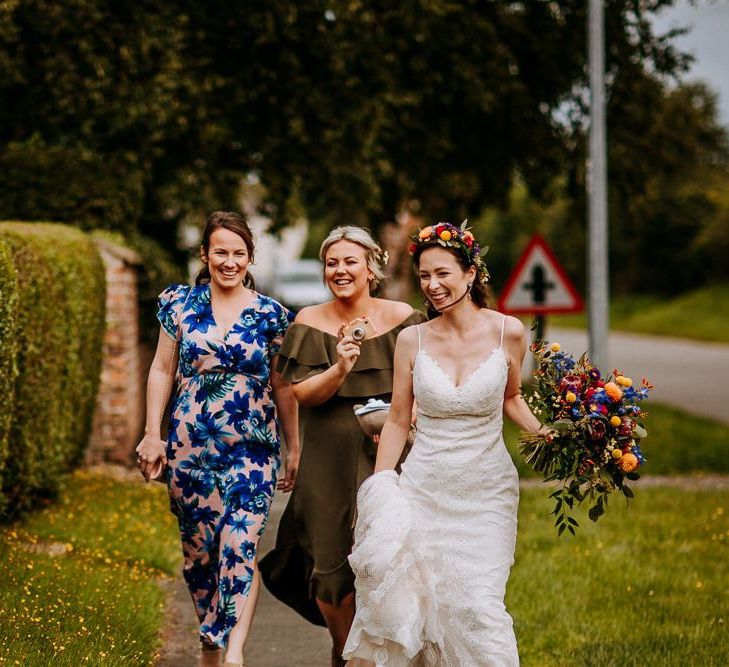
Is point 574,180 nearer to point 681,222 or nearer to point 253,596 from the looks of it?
point 253,596

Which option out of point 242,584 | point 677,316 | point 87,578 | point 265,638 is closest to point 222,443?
point 242,584

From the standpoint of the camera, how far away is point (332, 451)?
16.7ft

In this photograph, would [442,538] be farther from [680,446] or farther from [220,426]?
[680,446]

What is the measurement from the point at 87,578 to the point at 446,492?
2.69m

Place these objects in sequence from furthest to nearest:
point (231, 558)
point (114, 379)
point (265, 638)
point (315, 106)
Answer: point (315, 106), point (114, 379), point (265, 638), point (231, 558)

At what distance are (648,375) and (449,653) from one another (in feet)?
61.8

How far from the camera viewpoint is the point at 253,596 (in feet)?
17.2

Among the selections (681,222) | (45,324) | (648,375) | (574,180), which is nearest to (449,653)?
(45,324)

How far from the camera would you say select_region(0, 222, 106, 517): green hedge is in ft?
22.6

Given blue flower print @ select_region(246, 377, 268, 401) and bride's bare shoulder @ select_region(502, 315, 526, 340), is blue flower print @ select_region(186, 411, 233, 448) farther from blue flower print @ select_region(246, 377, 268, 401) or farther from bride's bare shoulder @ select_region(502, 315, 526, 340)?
bride's bare shoulder @ select_region(502, 315, 526, 340)

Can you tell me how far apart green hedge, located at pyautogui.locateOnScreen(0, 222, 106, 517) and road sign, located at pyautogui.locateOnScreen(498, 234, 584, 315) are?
387 centimetres

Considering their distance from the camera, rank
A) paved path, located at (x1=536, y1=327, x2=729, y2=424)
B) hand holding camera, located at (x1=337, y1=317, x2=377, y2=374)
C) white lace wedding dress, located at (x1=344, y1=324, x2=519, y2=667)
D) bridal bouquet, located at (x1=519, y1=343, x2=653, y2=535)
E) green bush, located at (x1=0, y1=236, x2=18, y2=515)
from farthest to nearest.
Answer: paved path, located at (x1=536, y1=327, x2=729, y2=424) < green bush, located at (x1=0, y1=236, x2=18, y2=515) < hand holding camera, located at (x1=337, y1=317, x2=377, y2=374) < bridal bouquet, located at (x1=519, y1=343, x2=653, y2=535) < white lace wedding dress, located at (x1=344, y1=324, x2=519, y2=667)

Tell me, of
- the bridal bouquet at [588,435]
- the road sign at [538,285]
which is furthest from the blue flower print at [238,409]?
the road sign at [538,285]

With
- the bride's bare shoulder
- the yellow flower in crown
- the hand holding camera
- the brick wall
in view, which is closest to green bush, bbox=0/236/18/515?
the hand holding camera
